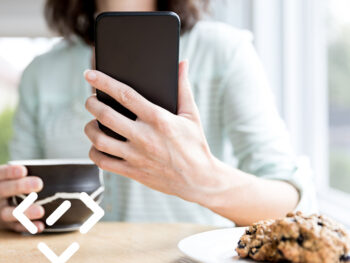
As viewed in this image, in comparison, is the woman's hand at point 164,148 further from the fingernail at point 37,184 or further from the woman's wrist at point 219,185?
the fingernail at point 37,184

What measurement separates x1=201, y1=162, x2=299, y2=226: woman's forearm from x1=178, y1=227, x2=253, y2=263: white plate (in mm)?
123

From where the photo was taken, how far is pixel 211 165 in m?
0.70

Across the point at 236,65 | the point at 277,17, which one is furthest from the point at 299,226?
the point at 277,17

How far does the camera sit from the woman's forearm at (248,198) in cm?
73

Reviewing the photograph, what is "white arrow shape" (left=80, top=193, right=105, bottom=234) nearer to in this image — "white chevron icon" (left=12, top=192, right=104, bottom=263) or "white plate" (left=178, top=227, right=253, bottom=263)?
"white chevron icon" (left=12, top=192, right=104, bottom=263)

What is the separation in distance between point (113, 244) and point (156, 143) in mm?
A: 168

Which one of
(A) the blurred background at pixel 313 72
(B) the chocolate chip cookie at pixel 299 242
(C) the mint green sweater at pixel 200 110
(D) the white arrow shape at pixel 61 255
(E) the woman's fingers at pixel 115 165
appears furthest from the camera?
(A) the blurred background at pixel 313 72

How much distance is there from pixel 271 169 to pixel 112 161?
1.30 feet

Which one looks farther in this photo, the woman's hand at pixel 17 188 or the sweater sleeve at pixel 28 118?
the sweater sleeve at pixel 28 118

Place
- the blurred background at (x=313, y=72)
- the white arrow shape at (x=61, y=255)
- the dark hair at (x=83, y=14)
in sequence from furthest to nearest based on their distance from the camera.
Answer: the blurred background at (x=313, y=72), the dark hair at (x=83, y=14), the white arrow shape at (x=61, y=255)

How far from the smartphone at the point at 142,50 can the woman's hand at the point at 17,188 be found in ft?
0.68

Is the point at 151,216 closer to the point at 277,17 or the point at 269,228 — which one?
the point at 269,228
